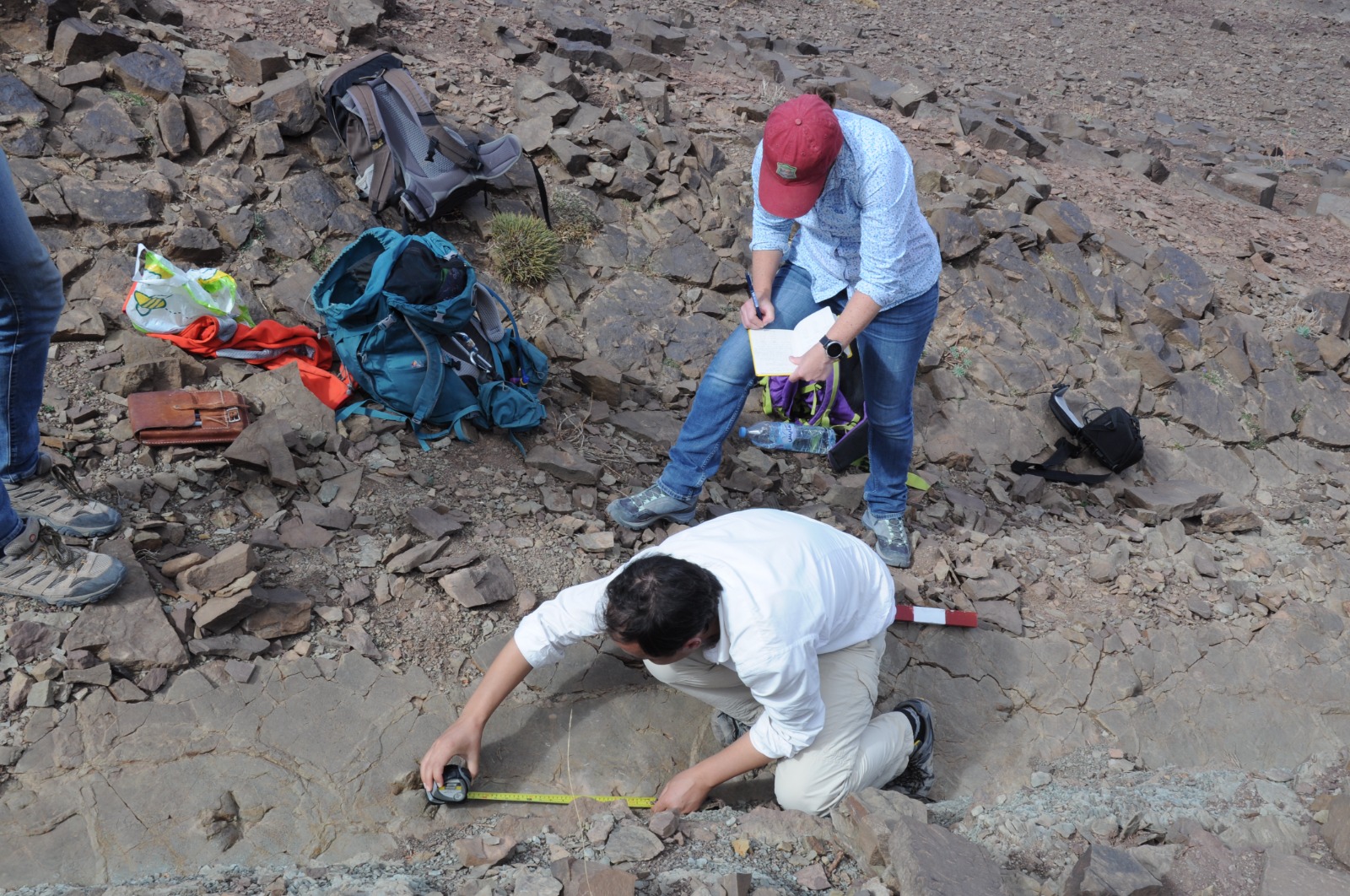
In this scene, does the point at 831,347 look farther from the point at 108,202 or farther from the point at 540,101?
the point at 540,101

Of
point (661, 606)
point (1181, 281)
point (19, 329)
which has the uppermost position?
point (19, 329)

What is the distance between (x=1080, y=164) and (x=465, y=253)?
562 cm

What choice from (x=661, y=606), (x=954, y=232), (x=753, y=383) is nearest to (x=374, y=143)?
(x=753, y=383)

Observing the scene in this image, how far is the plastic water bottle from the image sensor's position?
16.3 ft

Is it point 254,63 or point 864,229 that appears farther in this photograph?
point 254,63

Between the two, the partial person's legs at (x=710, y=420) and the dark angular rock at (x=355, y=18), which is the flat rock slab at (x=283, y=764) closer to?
the partial person's legs at (x=710, y=420)

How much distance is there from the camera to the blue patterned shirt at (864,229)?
10.5 feet

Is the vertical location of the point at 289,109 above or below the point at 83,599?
above

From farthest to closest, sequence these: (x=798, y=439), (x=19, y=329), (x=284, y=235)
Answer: (x=284, y=235) → (x=798, y=439) → (x=19, y=329)

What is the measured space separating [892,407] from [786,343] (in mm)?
581

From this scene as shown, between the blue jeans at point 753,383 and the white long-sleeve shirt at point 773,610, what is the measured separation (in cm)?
84

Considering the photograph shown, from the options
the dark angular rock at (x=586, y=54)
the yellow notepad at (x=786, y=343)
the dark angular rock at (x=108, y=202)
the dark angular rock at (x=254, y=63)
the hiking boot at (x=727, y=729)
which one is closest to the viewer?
the hiking boot at (x=727, y=729)

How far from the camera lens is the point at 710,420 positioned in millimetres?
3822

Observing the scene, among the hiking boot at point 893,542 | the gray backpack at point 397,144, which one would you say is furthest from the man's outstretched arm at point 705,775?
the gray backpack at point 397,144
